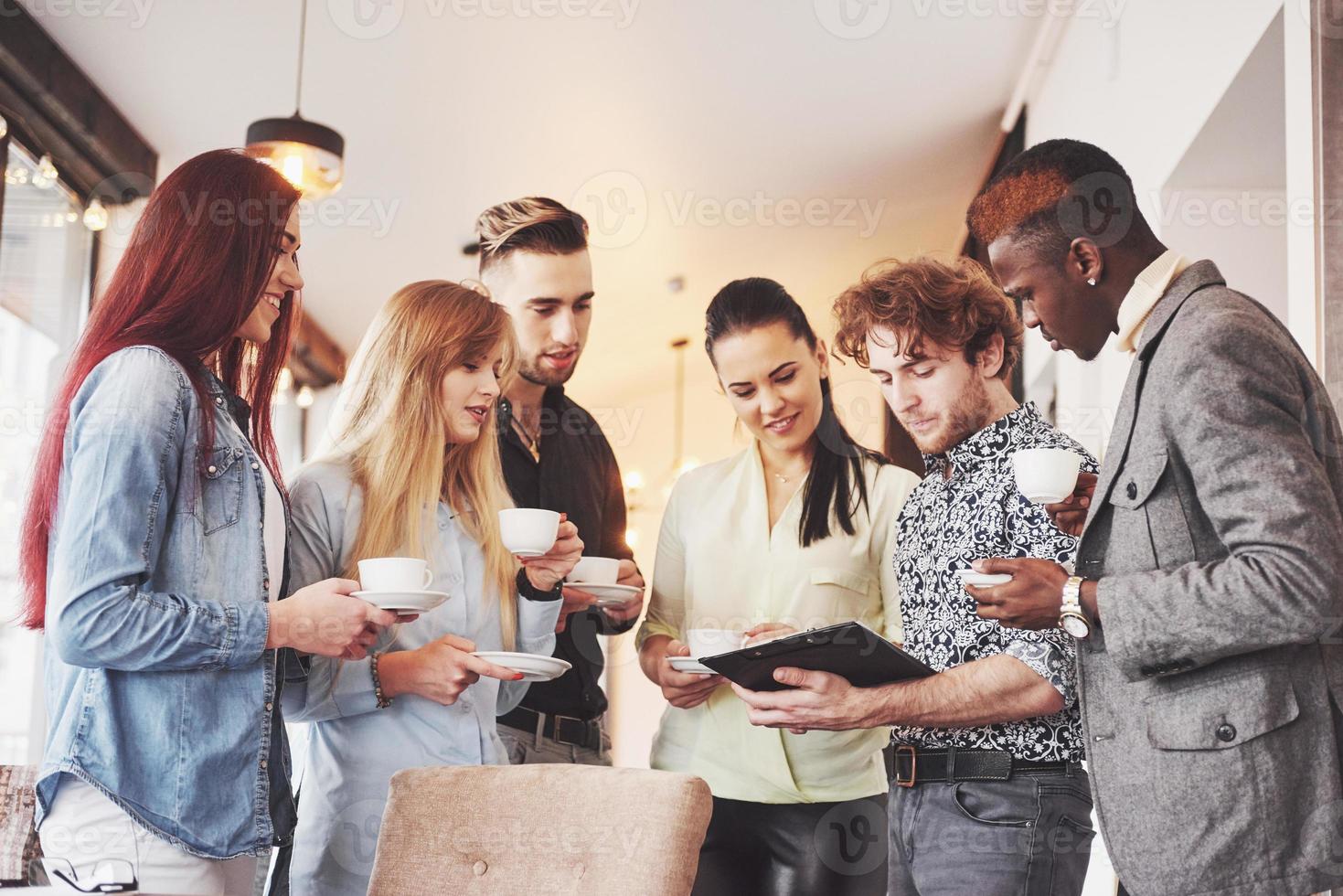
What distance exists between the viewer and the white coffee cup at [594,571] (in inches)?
88.0

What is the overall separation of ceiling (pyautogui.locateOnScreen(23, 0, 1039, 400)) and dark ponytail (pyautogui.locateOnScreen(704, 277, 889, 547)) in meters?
1.99

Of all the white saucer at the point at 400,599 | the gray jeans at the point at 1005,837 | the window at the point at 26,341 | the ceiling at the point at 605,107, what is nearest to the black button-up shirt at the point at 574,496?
the white saucer at the point at 400,599

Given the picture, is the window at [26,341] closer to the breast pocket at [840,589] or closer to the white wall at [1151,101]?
the breast pocket at [840,589]

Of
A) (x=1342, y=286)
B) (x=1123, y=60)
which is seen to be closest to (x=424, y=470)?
(x=1342, y=286)

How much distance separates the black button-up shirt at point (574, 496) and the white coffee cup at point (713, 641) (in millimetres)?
513

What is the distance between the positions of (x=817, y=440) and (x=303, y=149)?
7.81 feet

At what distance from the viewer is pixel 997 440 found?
6.41 feet

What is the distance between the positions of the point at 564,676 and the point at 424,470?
638mm

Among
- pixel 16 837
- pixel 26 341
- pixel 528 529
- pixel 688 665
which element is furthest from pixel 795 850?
pixel 26 341

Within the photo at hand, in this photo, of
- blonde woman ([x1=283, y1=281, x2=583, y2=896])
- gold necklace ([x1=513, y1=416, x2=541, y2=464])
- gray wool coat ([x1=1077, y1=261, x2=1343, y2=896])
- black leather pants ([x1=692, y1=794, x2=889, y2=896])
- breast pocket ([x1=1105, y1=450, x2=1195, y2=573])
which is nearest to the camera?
gray wool coat ([x1=1077, y1=261, x2=1343, y2=896])

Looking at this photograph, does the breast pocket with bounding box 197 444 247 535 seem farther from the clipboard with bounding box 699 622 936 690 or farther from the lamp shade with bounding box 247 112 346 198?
the lamp shade with bounding box 247 112 346 198

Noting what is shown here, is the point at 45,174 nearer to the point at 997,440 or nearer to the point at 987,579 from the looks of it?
the point at 997,440

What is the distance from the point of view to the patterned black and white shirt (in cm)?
178

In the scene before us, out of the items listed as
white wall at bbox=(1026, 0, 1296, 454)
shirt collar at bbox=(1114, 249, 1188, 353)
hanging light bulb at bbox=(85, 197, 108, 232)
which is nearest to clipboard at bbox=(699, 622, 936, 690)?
shirt collar at bbox=(1114, 249, 1188, 353)
